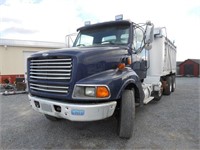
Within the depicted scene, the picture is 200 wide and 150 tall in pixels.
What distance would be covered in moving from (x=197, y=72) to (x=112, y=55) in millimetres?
25028

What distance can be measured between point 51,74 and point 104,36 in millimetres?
1904

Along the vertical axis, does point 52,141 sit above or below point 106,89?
below

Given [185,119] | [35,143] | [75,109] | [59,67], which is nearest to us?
[75,109]

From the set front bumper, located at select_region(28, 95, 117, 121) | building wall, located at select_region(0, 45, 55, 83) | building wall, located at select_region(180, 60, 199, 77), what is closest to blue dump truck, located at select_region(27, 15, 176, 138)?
front bumper, located at select_region(28, 95, 117, 121)

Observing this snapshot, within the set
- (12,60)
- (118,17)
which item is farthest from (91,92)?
(12,60)

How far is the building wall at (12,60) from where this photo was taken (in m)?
13.5

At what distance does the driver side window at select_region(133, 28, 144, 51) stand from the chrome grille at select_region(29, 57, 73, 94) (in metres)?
2.03

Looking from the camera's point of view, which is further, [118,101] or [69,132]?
[69,132]

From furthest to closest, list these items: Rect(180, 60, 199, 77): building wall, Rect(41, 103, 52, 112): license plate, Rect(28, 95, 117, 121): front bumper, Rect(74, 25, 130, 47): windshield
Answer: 1. Rect(180, 60, 199, 77): building wall
2. Rect(74, 25, 130, 47): windshield
3. Rect(41, 103, 52, 112): license plate
4. Rect(28, 95, 117, 121): front bumper

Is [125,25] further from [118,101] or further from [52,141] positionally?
[52,141]

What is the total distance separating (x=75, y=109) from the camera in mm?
2943

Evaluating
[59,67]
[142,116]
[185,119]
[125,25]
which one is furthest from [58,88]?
[185,119]

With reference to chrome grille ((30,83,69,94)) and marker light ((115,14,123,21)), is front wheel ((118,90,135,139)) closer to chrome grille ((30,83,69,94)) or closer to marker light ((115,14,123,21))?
chrome grille ((30,83,69,94))

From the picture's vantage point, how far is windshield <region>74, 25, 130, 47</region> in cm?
426
